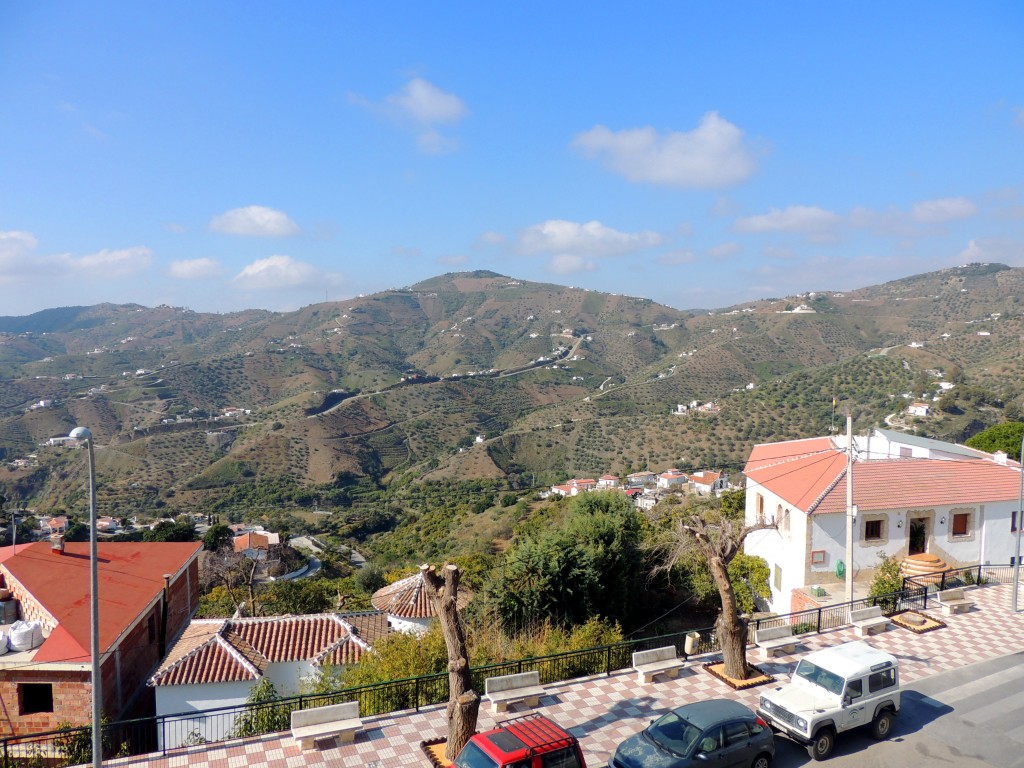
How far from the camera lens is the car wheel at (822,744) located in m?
10.2

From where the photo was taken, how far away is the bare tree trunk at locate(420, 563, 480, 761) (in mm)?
9820

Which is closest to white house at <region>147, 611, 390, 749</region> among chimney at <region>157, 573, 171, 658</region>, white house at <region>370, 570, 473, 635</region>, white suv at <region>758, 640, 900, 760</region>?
chimney at <region>157, 573, 171, 658</region>

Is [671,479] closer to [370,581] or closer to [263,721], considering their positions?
[370,581]

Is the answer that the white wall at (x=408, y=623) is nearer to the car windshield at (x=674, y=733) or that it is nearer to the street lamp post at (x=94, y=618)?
the car windshield at (x=674, y=733)

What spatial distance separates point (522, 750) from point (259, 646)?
493 inches

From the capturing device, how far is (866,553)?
22.2 m

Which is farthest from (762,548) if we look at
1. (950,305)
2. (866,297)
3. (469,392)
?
(866,297)

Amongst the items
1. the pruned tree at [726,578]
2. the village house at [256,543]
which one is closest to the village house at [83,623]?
the pruned tree at [726,578]

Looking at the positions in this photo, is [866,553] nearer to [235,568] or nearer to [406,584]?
[406,584]

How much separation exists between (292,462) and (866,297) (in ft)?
460

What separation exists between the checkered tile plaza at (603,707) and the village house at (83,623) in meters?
5.30

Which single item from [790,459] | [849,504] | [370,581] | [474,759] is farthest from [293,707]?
[370,581]

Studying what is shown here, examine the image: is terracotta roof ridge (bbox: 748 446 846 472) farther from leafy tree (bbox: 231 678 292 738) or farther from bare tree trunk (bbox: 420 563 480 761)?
leafy tree (bbox: 231 678 292 738)

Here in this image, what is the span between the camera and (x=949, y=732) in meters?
11.1
